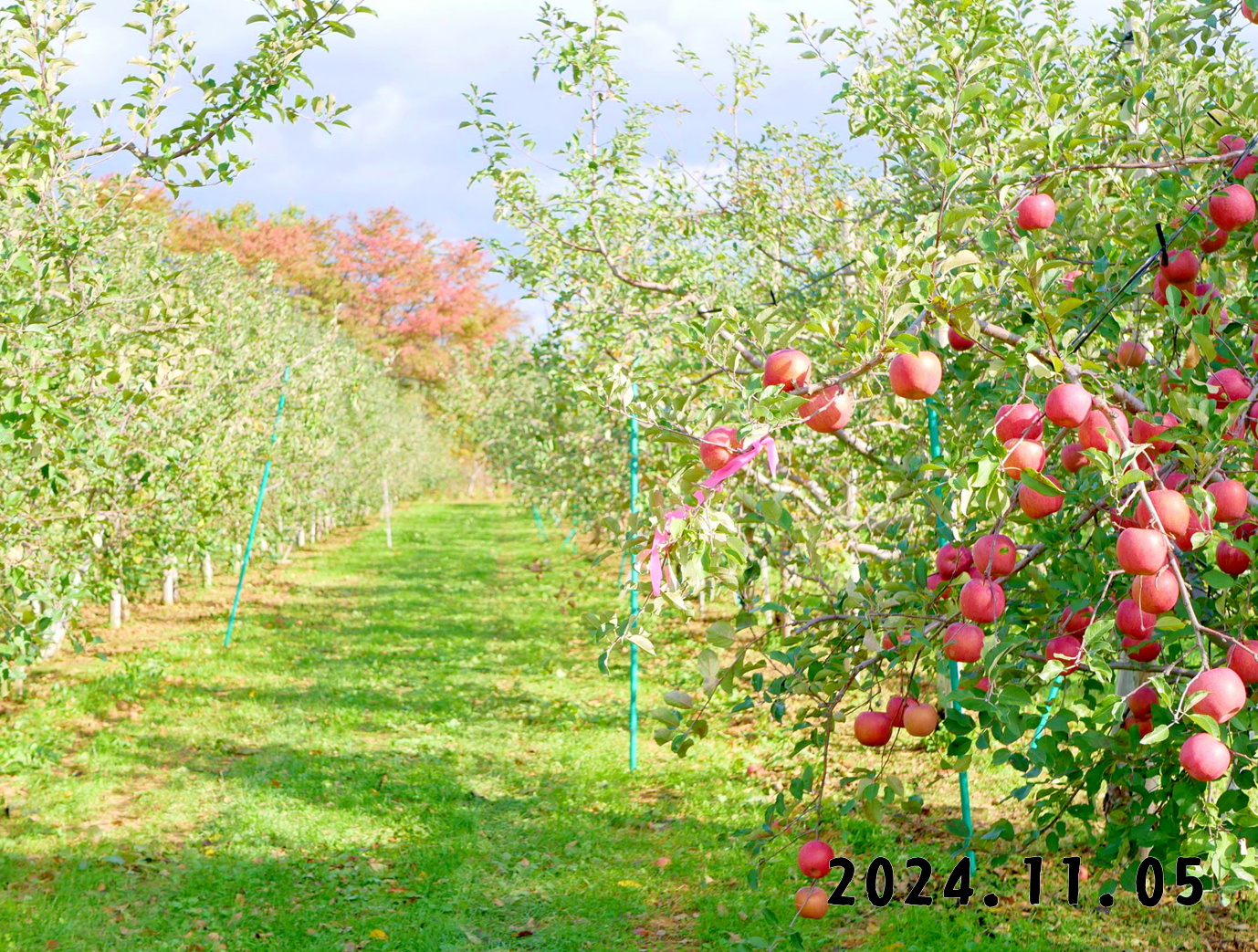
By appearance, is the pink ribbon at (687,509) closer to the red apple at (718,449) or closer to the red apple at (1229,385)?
the red apple at (718,449)

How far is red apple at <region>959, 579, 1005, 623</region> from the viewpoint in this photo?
210 centimetres

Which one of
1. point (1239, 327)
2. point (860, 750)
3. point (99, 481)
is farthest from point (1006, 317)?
point (99, 481)

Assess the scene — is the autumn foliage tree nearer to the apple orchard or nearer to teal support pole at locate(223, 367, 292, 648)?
teal support pole at locate(223, 367, 292, 648)

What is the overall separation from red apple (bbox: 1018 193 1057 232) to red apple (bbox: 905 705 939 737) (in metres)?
Answer: 1.11

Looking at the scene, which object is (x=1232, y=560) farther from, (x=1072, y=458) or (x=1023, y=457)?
(x=1023, y=457)

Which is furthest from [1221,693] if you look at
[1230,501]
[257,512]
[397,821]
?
[257,512]

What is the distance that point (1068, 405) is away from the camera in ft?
5.95

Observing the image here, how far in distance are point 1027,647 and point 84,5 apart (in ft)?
14.2

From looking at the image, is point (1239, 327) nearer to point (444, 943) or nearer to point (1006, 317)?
point (1006, 317)

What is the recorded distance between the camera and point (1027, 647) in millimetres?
2527

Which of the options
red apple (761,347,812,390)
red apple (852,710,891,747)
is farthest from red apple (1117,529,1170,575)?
red apple (852,710,891,747)

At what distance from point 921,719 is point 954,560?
Answer: 0.37 metres

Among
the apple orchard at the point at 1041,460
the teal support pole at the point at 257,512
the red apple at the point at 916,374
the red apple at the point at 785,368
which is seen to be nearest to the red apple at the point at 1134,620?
the apple orchard at the point at 1041,460

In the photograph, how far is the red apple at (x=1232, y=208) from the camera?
232 centimetres
